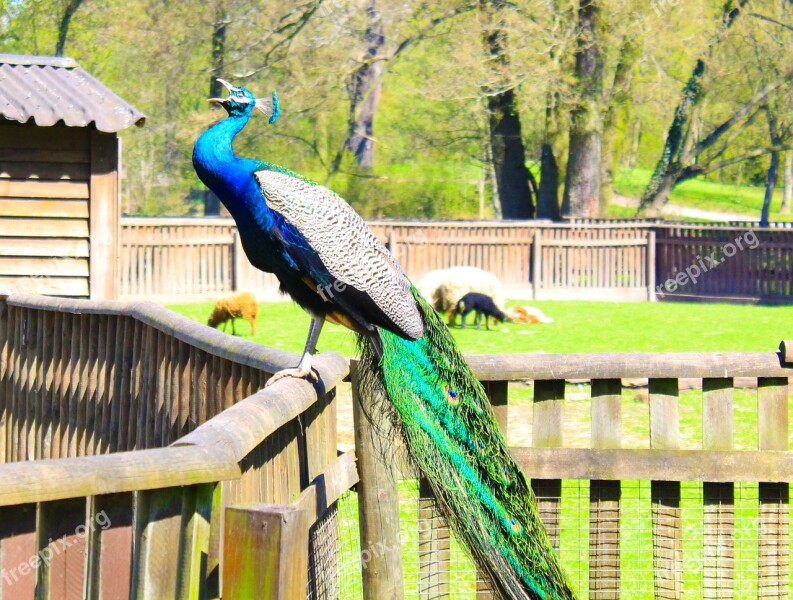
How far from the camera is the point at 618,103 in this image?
85.9ft

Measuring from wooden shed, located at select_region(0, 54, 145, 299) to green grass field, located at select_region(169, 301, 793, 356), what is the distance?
11.8 ft

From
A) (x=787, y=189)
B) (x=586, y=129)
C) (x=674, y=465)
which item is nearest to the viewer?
(x=674, y=465)

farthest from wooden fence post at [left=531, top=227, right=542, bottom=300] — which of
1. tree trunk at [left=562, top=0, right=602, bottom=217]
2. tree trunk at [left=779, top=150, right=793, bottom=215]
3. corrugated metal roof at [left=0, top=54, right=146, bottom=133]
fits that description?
tree trunk at [left=779, top=150, right=793, bottom=215]

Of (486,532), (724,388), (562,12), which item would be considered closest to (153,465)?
(486,532)

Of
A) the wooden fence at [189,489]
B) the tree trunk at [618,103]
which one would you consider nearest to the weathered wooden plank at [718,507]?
the wooden fence at [189,489]

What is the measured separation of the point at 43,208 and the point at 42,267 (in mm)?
544

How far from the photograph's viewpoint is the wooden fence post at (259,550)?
2.25m

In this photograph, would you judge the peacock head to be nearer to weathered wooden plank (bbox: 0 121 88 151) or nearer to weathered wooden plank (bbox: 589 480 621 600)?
weathered wooden plank (bbox: 589 480 621 600)

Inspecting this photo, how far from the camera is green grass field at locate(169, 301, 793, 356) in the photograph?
14805 mm

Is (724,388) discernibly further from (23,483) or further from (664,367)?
(23,483)

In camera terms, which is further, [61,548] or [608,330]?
[608,330]

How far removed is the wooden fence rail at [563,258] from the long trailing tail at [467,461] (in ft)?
55.3

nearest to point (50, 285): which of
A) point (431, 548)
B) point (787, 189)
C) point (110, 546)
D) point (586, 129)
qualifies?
point (431, 548)

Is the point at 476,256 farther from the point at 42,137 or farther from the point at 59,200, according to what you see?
the point at 42,137
